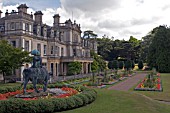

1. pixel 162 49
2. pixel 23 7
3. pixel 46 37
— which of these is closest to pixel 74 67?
pixel 46 37

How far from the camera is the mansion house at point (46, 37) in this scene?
34438mm

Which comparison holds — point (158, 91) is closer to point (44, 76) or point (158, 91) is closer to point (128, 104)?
point (128, 104)

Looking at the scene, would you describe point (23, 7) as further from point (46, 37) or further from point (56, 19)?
point (56, 19)

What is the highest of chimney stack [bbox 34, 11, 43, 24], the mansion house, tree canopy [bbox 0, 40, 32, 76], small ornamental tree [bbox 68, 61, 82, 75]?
chimney stack [bbox 34, 11, 43, 24]

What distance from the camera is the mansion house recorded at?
113 feet

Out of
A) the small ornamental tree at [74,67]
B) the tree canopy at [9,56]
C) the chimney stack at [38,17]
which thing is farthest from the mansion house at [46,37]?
the tree canopy at [9,56]

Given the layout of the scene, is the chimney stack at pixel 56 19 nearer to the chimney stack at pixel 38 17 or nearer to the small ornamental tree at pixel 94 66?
the chimney stack at pixel 38 17

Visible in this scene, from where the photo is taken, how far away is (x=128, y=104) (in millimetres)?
13945

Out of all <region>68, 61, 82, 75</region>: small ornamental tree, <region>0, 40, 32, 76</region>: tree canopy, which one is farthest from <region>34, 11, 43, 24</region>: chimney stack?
<region>0, 40, 32, 76</region>: tree canopy

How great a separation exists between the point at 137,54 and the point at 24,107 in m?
81.2

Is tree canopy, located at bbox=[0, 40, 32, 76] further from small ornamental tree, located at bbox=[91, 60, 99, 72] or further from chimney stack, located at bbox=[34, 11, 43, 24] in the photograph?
small ornamental tree, located at bbox=[91, 60, 99, 72]

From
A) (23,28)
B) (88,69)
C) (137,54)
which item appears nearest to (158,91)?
(23,28)

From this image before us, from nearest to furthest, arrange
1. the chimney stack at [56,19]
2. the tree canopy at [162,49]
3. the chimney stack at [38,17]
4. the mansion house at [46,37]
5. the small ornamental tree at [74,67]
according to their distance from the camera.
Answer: the mansion house at [46,37] → the chimney stack at [38,17] → the small ornamental tree at [74,67] → the chimney stack at [56,19] → the tree canopy at [162,49]

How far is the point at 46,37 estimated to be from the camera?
139 ft
